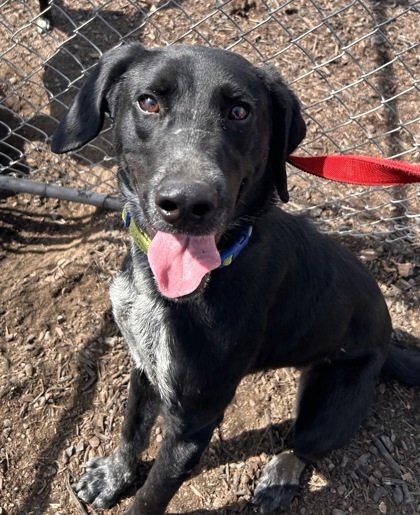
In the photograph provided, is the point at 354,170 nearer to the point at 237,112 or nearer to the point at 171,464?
the point at 237,112

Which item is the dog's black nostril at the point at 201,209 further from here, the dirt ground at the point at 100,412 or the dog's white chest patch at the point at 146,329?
the dirt ground at the point at 100,412

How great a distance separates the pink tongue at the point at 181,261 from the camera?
6.91 feet

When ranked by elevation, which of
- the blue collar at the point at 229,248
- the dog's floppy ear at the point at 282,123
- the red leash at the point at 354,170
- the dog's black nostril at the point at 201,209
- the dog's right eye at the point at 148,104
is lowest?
the red leash at the point at 354,170

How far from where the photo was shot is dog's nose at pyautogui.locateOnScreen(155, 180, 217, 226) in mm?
1863

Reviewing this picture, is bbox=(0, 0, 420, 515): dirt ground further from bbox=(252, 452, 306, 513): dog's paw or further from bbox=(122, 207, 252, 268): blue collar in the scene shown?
bbox=(122, 207, 252, 268): blue collar

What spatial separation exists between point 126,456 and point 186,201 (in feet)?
5.50

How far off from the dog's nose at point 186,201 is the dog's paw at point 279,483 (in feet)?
5.77

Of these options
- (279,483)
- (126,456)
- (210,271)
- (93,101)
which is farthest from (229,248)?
(279,483)

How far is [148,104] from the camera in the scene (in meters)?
2.20

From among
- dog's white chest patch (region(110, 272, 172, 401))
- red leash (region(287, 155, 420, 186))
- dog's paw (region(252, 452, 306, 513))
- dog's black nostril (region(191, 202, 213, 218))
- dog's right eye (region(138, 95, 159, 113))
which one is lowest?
dog's paw (region(252, 452, 306, 513))

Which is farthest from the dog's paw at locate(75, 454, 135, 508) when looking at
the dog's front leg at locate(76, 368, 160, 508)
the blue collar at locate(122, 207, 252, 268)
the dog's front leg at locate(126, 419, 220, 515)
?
the blue collar at locate(122, 207, 252, 268)

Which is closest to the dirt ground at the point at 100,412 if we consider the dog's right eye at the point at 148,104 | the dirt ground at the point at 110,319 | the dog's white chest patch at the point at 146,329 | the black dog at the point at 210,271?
the dirt ground at the point at 110,319

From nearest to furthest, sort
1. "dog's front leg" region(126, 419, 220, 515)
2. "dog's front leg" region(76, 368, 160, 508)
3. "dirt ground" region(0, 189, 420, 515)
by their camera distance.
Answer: "dog's front leg" region(126, 419, 220, 515), "dog's front leg" region(76, 368, 160, 508), "dirt ground" region(0, 189, 420, 515)

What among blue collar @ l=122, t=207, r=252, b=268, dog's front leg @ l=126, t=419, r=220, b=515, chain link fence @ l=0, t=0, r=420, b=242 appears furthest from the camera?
chain link fence @ l=0, t=0, r=420, b=242
